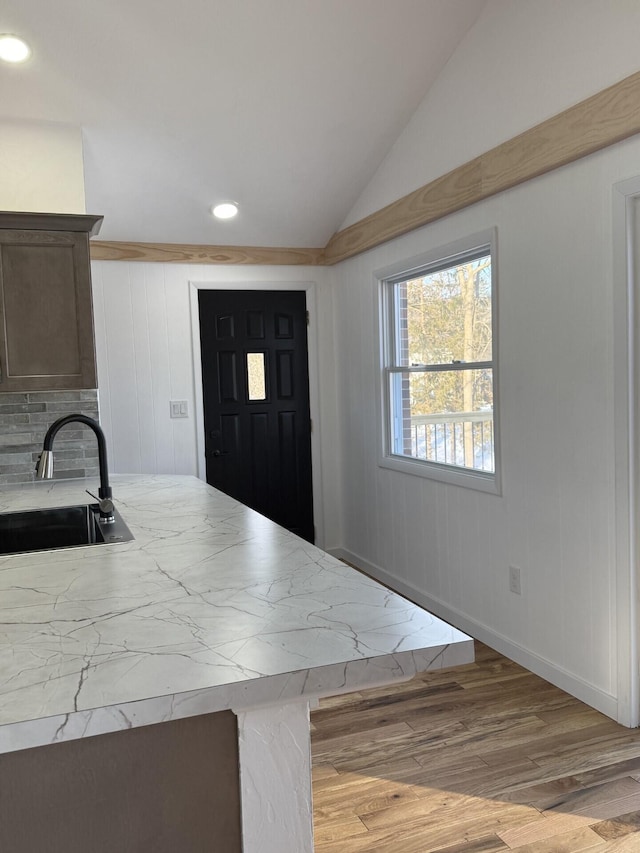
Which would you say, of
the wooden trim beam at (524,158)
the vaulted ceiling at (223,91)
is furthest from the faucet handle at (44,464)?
the wooden trim beam at (524,158)

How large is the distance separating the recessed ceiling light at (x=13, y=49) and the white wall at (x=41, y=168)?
367mm

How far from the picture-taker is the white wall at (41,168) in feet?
10.4

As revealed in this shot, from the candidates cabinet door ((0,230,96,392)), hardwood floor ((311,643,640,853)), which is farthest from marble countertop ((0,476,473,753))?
cabinet door ((0,230,96,392))

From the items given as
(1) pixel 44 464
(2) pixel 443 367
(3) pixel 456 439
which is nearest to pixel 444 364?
(2) pixel 443 367

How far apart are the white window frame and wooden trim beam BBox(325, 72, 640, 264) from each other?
174 mm

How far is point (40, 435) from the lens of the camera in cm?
356

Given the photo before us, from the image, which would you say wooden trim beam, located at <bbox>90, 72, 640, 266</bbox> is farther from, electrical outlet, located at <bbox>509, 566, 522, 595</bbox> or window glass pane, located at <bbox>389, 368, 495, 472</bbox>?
electrical outlet, located at <bbox>509, 566, 522, 595</bbox>

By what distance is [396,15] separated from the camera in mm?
2975

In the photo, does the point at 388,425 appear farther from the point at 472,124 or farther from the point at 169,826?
the point at 169,826

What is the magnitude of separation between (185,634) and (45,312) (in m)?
2.25

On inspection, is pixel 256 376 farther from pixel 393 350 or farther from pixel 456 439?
pixel 456 439

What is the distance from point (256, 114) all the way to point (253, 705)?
3099mm

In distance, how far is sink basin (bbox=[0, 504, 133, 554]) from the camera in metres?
2.52

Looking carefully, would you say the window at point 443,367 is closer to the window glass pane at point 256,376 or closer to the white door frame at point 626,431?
the white door frame at point 626,431
